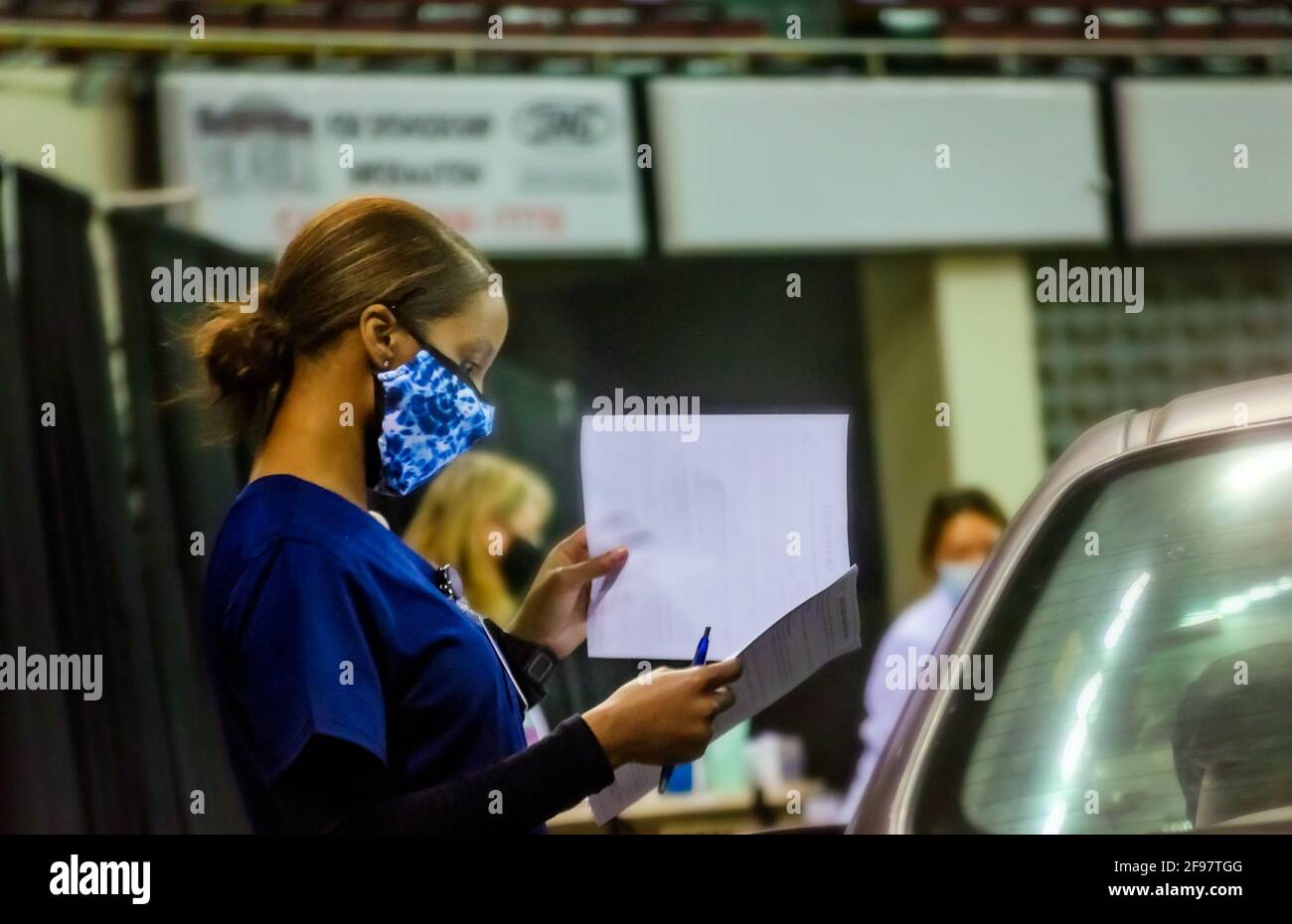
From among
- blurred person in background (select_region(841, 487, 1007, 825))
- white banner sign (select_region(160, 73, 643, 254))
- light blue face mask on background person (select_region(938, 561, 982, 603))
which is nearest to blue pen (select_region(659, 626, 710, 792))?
blurred person in background (select_region(841, 487, 1007, 825))

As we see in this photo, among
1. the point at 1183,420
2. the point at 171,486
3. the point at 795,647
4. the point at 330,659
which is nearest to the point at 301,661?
the point at 330,659

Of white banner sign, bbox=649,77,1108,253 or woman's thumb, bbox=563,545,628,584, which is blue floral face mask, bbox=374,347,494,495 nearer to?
woman's thumb, bbox=563,545,628,584

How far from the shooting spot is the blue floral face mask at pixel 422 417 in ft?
4.85

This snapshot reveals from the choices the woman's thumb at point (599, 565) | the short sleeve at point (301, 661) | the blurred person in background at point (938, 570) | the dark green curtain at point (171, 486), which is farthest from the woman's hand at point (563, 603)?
the blurred person in background at point (938, 570)

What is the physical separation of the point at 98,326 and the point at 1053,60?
6.65 feet

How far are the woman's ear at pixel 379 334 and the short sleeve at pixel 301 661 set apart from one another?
0.67 ft

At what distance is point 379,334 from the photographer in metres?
1.45

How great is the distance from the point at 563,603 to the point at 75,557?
4.48 feet

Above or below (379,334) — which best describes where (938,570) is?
below

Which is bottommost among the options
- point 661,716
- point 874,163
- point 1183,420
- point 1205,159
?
point 661,716

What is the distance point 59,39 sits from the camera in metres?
3.01

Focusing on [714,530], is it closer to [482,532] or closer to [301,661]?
[301,661]

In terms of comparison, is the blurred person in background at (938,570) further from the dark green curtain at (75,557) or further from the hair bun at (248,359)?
the hair bun at (248,359)

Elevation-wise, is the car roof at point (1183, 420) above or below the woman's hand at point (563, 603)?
above
